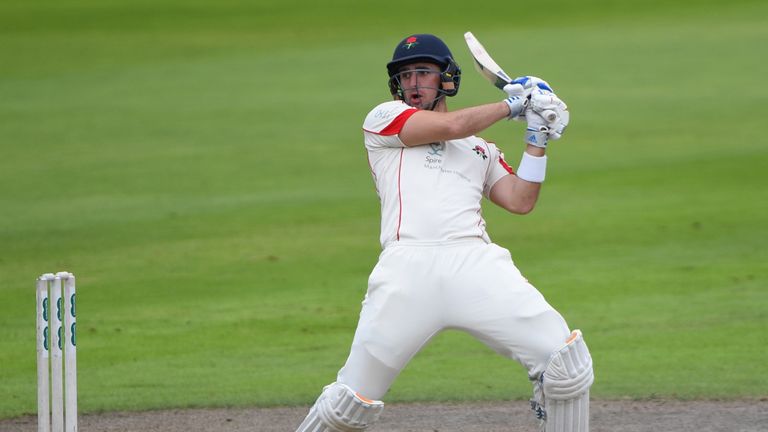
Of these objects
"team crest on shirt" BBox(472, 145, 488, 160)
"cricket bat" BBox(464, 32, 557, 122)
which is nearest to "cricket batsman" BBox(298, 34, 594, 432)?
"team crest on shirt" BBox(472, 145, 488, 160)

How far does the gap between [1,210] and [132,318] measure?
5.37 meters

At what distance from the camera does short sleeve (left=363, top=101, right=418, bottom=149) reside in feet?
18.5

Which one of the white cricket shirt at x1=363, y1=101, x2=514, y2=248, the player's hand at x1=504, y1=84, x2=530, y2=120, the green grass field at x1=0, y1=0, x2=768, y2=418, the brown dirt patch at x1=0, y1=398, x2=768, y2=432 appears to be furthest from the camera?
the green grass field at x1=0, y1=0, x2=768, y2=418

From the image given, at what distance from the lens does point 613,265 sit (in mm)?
12703

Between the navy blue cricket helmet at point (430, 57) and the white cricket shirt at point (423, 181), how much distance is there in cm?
20

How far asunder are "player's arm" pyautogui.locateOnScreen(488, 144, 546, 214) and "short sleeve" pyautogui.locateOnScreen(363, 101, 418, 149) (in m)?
0.51

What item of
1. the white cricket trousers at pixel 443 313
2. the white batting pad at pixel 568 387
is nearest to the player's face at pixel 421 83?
the white cricket trousers at pixel 443 313

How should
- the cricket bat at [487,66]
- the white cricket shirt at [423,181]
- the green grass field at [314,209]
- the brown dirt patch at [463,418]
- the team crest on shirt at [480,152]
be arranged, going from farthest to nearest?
the green grass field at [314,209], the brown dirt patch at [463,418], the cricket bat at [487,66], the team crest on shirt at [480,152], the white cricket shirt at [423,181]

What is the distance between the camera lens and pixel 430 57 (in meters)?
5.76

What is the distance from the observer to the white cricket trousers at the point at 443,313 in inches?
211

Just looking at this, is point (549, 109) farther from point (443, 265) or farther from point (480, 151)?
point (443, 265)

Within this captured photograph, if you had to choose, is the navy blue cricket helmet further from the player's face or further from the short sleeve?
the short sleeve

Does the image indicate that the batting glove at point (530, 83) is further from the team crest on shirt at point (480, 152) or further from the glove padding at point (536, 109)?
the team crest on shirt at point (480, 152)

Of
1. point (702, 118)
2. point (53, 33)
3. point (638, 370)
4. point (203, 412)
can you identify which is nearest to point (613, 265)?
point (638, 370)
